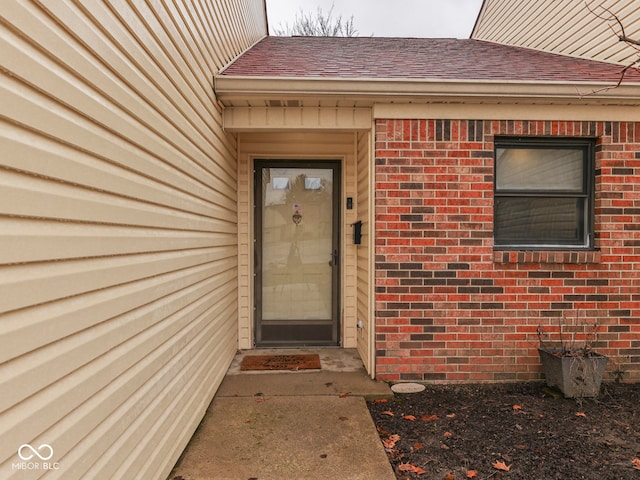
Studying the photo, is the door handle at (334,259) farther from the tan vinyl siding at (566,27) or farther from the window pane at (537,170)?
the tan vinyl siding at (566,27)

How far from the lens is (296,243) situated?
184 inches

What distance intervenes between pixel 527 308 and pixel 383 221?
5.37ft

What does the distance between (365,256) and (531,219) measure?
168 cm

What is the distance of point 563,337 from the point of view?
3617 millimetres

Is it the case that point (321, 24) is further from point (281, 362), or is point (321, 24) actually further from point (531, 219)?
point (281, 362)

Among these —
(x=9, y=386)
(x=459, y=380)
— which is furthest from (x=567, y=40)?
(x=9, y=386)

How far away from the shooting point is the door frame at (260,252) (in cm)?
461

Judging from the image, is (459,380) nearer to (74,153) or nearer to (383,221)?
(383,221)

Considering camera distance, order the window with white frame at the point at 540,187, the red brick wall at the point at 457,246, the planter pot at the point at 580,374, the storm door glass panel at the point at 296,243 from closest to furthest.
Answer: the planter pot at the point at 580,374 → the red brick wall at the point at 457,246 → the window with white frame at the point at 540,187 → the storm door glass panel at the point at 296,243

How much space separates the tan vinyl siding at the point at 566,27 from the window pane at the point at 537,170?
5.14 ft

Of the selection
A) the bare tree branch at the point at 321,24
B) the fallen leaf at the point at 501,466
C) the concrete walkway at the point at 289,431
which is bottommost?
the fallen leaf at the point at 501,466

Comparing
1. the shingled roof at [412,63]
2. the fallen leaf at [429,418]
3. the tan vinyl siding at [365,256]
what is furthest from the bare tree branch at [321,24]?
the fallen leaf at [429,418]

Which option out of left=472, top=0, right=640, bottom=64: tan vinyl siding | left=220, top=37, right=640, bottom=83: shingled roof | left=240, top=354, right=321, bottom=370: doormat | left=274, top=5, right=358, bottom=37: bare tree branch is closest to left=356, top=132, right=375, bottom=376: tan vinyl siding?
left=240, top=354, right=321, bottom=370: doormat

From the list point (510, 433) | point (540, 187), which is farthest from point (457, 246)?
point (510, 433)
